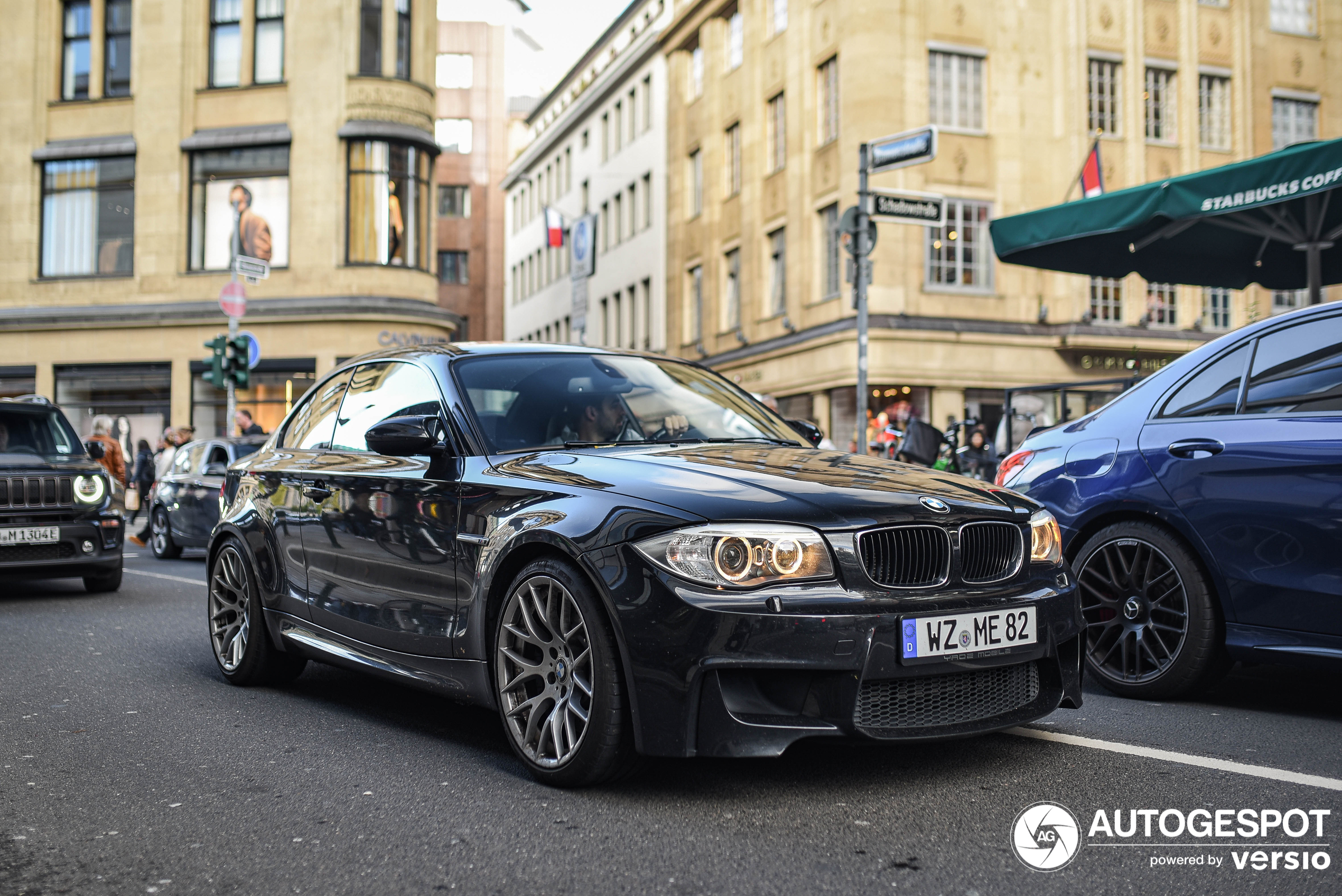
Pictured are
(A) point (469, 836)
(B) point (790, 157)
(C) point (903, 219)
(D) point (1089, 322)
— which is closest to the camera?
(A) point (469, 836)

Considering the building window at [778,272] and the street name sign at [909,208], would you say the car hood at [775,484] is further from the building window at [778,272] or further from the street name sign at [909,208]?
the building window at [778,272]

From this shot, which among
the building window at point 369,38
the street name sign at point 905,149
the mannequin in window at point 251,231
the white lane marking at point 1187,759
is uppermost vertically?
the building window at point 369,38

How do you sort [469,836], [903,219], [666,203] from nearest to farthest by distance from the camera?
[469,836] → [903,219] → [666,203]

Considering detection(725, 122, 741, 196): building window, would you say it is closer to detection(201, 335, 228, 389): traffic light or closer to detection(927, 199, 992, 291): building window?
detection(927, 199, 992, 291): building window

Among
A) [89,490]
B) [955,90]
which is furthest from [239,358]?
[955,90]

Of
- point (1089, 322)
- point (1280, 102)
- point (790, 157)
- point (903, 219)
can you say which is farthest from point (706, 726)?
point (1280, 102)

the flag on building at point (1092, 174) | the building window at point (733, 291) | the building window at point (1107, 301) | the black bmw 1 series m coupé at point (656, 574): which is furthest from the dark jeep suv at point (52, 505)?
the building window at point (733, 291)

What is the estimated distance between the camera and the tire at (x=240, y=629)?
6.12 metres

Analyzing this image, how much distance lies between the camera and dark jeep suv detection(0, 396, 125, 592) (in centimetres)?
1057

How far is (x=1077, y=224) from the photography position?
10.4 m

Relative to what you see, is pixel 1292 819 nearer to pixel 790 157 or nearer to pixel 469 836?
pixel 469 836

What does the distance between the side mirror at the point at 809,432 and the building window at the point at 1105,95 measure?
28.1m

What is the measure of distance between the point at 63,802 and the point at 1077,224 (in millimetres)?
8456

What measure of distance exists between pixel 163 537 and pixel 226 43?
2049 centimetres
